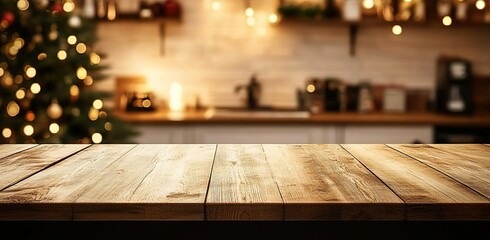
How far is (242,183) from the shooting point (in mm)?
1376

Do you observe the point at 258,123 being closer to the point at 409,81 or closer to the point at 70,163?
the point at 409,81

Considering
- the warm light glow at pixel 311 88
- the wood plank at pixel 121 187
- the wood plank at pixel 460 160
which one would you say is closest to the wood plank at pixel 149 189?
the wood plank at pixel 121 187

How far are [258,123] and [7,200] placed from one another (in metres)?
2.90

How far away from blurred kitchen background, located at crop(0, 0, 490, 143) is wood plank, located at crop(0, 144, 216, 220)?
275 cm

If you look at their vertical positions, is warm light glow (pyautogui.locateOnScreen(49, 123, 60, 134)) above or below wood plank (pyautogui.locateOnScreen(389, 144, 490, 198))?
below

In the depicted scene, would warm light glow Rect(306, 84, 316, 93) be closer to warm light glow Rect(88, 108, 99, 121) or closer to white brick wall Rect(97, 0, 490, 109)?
white brick wall Rect(97, 0, 490, 109)

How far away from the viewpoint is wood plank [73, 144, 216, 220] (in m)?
1.18

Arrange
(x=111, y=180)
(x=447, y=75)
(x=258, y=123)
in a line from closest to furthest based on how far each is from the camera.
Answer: (x=111, y=180) < (x=258, y=123) < (x=447, y=75)

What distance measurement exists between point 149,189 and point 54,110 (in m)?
2.58

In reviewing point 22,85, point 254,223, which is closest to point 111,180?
point 254,223

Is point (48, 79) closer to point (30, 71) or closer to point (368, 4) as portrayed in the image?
point (30, 71)

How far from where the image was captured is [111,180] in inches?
55.2

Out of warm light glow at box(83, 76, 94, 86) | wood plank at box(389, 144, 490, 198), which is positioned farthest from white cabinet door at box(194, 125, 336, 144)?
wood plank at box(389, 144, 490, 198)

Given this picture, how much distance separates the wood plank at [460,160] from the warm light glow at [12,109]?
2618 millimetres
